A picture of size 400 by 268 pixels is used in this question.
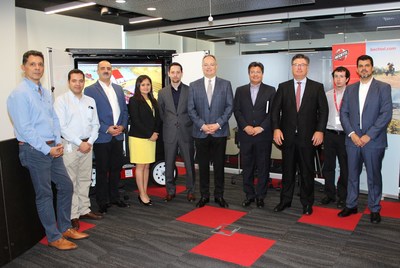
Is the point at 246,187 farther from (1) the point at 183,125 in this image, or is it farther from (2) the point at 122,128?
(2) the point at 122,128

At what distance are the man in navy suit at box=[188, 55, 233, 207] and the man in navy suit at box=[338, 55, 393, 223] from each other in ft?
4.28

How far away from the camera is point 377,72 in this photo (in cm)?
482

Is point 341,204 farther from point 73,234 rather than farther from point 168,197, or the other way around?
point 73,234

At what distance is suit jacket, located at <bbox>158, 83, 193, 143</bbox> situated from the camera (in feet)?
14.9

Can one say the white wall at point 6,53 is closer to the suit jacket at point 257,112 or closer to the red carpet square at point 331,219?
the suit jacket at point 257,112

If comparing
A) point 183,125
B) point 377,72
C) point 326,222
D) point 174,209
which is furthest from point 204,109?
point 377,72

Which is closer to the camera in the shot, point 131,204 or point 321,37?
point 131,204

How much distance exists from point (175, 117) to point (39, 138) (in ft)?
5.93

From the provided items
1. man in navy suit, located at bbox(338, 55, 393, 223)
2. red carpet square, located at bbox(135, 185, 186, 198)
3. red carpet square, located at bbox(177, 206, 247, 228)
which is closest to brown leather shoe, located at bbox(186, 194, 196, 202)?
red carpet square, located at bbox(177, 206, 247, 228)

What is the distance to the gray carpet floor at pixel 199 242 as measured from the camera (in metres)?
3.10

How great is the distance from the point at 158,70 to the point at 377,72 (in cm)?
315

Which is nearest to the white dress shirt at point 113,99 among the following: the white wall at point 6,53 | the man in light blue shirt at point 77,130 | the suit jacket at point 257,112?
the man in light blue shirt at point 77,130

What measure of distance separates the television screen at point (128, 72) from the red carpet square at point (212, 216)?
234 cm

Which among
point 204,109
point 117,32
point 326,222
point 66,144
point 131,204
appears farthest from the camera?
point 117,32
